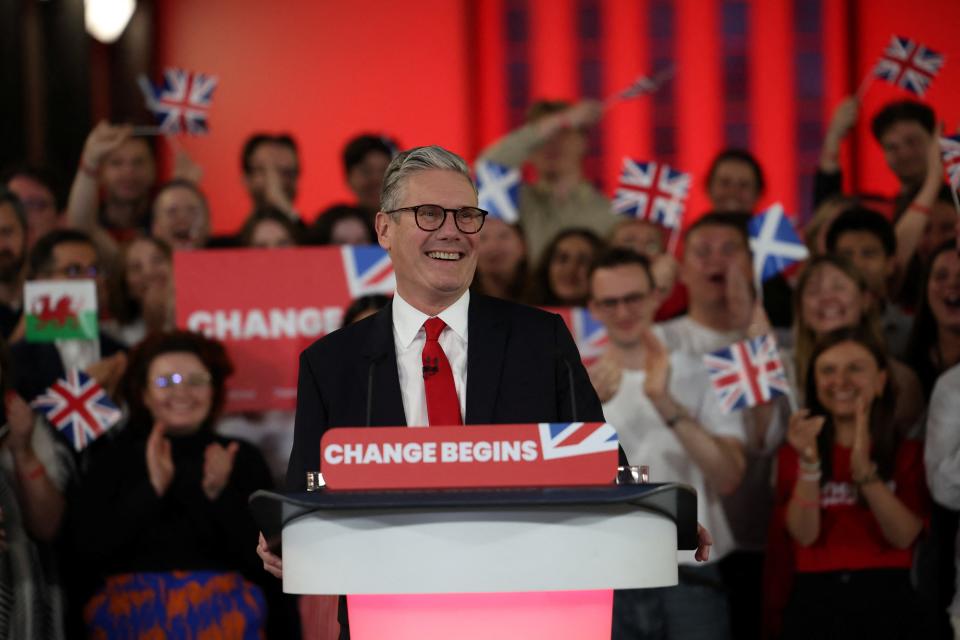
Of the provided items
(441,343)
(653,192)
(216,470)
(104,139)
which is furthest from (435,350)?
(104,139)

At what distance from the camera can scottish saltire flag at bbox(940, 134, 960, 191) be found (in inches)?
163

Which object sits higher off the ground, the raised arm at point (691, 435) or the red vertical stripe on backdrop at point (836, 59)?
the red vertical stripe on backdrop at point (836, 59)

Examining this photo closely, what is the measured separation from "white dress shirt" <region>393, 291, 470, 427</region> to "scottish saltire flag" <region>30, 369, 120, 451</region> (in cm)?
195

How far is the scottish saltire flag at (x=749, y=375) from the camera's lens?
3957mm

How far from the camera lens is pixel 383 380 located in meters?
2.17

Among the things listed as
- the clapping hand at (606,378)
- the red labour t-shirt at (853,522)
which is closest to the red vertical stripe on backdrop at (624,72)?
the clapping hand at (606,378)

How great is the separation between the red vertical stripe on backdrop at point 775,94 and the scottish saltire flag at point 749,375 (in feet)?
13.3

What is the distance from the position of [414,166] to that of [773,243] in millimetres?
2430

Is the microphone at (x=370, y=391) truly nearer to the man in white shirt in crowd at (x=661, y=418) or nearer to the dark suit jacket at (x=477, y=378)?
the dark suit jacket at (x=477, y=378)

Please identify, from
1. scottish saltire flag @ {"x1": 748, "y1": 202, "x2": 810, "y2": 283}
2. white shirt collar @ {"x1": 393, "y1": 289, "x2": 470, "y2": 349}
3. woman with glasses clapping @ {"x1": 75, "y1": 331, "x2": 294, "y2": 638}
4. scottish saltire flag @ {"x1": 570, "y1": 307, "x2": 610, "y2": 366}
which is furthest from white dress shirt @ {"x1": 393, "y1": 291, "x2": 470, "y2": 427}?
scottish saltire flag @ {"x1": 748, "y1": 202, "x2": 810, "y2": 283}

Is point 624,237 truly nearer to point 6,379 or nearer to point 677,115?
point 6,379

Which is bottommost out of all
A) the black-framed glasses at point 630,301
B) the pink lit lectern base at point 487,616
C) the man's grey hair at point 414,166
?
the pink lit lectern base at point 487,616

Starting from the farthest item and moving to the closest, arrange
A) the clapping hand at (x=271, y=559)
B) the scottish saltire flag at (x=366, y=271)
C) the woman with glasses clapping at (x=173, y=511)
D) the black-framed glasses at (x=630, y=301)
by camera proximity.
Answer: the scottish saltire flag at (x=366, y=271) → the black-framed glasses at (x=630, y=301) → the woman with glasses clapping at (x=173, y=511) → the clapping hand at (x=271, y=559)

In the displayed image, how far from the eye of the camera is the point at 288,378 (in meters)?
4.23
